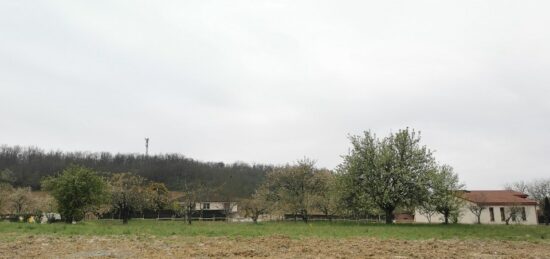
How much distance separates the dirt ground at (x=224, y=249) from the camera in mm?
13547

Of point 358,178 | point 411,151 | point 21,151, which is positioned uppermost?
point 21,151

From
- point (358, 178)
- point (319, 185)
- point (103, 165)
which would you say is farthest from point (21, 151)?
point (358, 178)

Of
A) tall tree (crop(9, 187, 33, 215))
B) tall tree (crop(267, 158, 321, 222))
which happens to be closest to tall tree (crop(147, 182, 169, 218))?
tall tree (crop(267, 158, 321, 222))

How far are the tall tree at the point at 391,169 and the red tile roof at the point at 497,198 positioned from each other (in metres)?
26.2

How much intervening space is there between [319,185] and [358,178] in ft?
56.9

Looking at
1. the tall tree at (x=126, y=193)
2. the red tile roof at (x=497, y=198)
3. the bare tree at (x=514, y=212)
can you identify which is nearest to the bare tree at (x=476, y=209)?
the red tile roof at (x=497, y=198)

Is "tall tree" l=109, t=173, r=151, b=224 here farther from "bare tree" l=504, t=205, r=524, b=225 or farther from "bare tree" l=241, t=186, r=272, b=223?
"bare tree" l=504, t=205, r=524, b=225

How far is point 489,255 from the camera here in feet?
47.1

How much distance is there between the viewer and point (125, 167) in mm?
123562

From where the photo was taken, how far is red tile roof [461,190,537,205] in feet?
214

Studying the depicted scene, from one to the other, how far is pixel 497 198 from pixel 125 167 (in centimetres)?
9490

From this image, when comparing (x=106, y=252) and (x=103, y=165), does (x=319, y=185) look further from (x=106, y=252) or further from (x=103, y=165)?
(x=103, y=165)

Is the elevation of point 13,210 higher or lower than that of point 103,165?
lower

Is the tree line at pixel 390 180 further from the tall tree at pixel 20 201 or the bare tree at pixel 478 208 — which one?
the tall tree at pixel 20 201
